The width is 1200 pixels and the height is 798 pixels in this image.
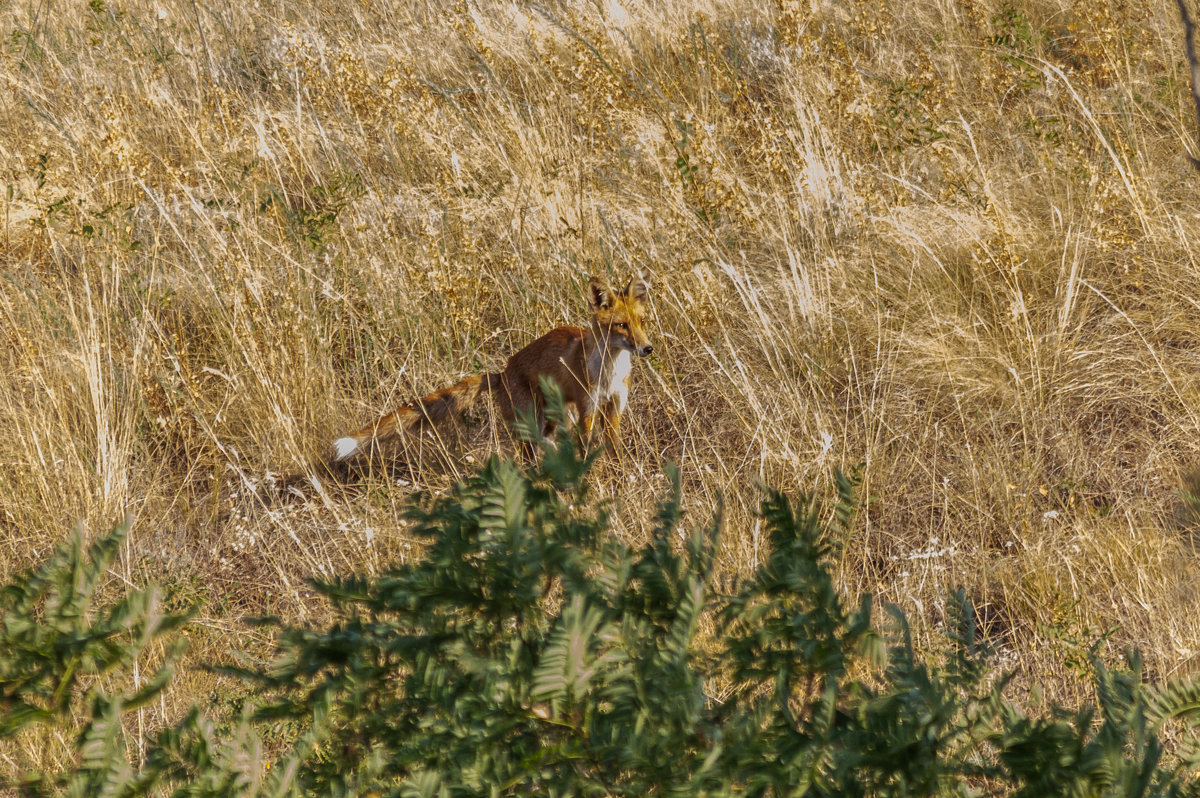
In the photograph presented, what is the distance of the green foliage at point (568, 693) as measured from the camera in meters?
1.10

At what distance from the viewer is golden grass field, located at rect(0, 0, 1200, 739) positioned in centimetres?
346

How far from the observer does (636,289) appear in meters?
4.61

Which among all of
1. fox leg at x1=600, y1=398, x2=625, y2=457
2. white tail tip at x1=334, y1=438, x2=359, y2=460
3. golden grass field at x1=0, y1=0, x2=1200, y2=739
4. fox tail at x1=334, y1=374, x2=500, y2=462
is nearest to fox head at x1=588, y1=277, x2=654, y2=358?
golden grass field at x1=0, y1=0, x2=1200, y2=739

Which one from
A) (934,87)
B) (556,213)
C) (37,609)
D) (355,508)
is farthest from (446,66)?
(37,609)

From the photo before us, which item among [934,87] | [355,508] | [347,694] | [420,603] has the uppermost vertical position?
[420,603]

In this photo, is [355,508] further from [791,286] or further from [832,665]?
[832,665]

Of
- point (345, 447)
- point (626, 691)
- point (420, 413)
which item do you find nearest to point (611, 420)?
point (420, 413)

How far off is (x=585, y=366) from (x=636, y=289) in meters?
0.42

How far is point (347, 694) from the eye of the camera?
4.55 feet

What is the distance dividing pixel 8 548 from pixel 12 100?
4305 mm

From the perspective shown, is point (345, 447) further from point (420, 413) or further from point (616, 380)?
point (616, 380)

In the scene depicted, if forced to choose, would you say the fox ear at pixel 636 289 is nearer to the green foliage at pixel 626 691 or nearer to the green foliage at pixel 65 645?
the green foliage at pixel 626 691

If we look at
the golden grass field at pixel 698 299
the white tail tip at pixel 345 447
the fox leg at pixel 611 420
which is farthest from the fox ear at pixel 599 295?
the white tail tip at pixel 345 447

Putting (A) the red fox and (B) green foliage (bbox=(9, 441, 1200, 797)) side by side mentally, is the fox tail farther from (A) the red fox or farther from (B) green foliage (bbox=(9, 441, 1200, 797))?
(B) green foliage (bbox=(9, 441, 1200, 797))
